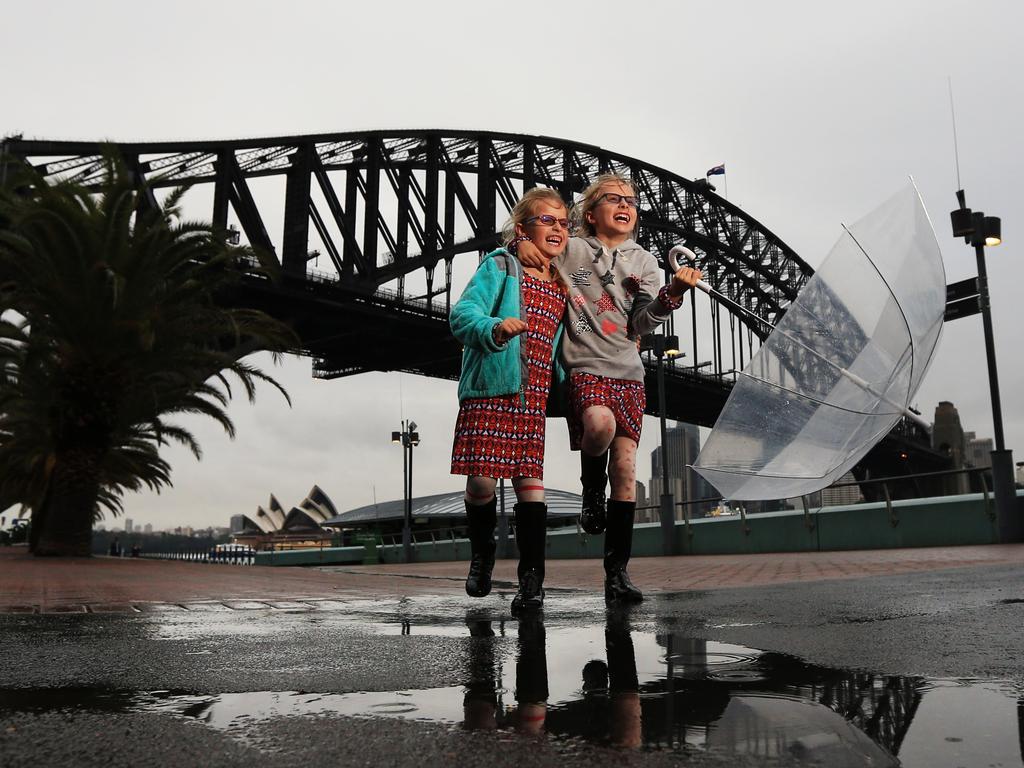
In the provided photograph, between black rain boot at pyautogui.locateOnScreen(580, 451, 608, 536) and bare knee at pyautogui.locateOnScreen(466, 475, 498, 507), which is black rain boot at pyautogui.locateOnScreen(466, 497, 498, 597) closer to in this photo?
bare knee at pyautogui.locateOnScreen(466, 475, 498, 507)

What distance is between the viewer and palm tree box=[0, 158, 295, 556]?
12391 millimetres

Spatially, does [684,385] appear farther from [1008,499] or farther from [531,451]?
[531,451]

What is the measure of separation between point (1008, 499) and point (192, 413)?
1240cm

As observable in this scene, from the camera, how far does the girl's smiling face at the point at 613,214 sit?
358 centimetres

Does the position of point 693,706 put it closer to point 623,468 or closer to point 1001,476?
point 623,468

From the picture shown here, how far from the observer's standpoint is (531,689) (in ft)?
4.89

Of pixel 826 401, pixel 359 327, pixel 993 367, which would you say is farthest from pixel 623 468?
pixel 359 327

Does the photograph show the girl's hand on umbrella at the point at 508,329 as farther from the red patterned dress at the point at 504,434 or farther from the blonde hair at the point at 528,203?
the blonde hair at the point at 528,203

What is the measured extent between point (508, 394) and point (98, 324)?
1116cm

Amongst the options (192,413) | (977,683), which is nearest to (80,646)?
(977,683)

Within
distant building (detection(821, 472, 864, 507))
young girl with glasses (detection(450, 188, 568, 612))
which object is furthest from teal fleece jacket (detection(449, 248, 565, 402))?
distant building (detection(821, 472, 864, 507))

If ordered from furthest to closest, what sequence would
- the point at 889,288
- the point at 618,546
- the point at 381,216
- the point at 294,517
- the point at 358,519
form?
the point at 294,517
the point at 358,519
the point at 381,216
the point at 889,288
the point at 618,546

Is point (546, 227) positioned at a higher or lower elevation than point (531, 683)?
higher

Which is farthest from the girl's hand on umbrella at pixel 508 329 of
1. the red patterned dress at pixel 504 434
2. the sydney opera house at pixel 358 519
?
the sydney opera house at pixel 358 519
